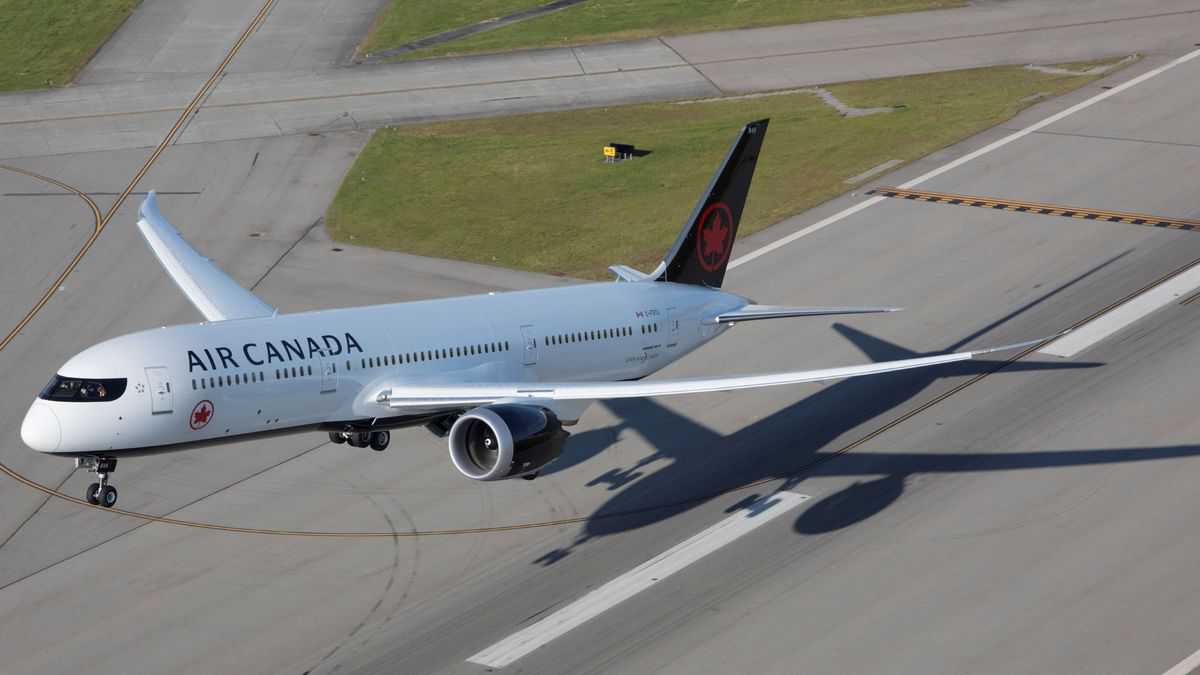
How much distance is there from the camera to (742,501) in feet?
152

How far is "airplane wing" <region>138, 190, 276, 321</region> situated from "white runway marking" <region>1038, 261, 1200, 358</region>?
29715 millimetres

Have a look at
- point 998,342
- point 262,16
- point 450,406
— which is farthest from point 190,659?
point 262,16

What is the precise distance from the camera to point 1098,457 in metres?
47.8

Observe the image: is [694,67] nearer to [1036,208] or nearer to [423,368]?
[1036,208]

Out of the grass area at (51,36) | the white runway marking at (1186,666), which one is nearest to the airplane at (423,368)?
the white runway marking at (1186,666)

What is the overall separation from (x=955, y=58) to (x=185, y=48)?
170ft

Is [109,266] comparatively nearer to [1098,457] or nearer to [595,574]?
[595,574]

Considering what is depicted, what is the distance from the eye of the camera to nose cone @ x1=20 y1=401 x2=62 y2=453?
1543 inches

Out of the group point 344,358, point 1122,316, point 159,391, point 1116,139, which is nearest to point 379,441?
point 344,358

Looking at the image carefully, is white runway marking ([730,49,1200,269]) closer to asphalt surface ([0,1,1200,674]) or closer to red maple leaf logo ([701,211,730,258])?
asphalt surface ([0,1,1200,674])

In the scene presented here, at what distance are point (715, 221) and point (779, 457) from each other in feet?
28.7

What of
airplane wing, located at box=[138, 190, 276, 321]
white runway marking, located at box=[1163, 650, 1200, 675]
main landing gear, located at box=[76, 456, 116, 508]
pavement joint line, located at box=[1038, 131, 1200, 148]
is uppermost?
pavement joint line, located at box=[1038, 131, 1200, 148]

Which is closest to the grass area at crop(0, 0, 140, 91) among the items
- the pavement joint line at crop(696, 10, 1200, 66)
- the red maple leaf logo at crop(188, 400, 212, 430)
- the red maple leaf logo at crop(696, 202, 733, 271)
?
the pavement joint line at crop(696, 10, 1200, 66)

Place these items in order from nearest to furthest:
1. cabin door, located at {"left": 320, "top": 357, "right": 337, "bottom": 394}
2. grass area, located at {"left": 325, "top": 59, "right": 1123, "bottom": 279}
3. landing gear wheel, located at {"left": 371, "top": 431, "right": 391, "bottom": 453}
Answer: cabin door, located at {"left": 320, "top": 357, "right": 337, "bottom": 394} → landing gear wheel, located at {"left": 371, "top": 431, "right": 391, "bottom": 453} → grass area, located at {"left": 325, "top": 59, "right": 1123, "bottom": 279}
